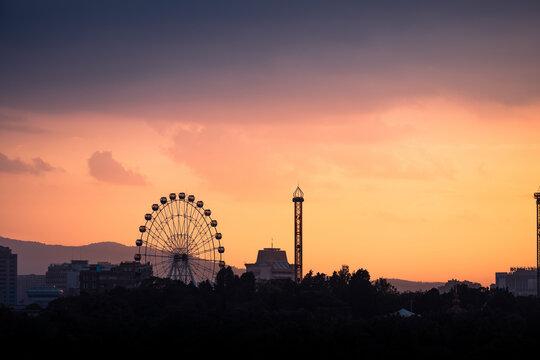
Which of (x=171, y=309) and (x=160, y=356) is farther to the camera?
(x=171, y=309)

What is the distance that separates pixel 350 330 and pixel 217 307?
173 ft

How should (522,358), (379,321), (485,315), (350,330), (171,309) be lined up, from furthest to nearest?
(171,309) < (485,315) < (379,321) < (350,330) < (522,358)

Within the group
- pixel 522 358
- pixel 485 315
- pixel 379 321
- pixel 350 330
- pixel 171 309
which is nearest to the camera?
pixel 522 358

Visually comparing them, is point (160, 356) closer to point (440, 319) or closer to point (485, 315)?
point (440, 319)

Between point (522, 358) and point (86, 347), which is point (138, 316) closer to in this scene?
point (86, 347)

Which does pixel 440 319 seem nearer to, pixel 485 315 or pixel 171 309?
pixel 485 315

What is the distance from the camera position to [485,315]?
7018 inches

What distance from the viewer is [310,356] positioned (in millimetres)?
141875

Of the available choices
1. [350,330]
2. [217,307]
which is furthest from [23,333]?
[217,307]

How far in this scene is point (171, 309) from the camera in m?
191

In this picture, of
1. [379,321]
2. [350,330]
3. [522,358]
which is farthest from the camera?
[379,321]

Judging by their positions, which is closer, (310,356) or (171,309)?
(310,356)

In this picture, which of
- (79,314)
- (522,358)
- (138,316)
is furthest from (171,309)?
(522,358)

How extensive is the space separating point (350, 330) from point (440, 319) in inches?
948
